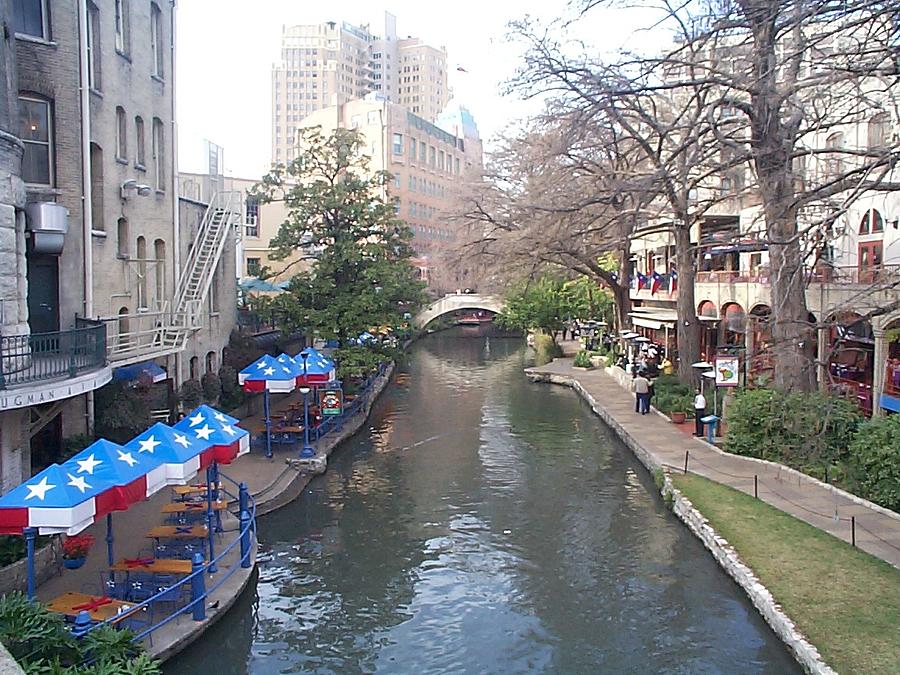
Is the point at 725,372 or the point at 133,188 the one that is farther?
the point at 725,372

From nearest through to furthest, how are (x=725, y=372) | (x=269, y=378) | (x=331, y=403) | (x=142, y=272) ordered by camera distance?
(x=269, y=378) → (x=142, y=272) → (x=725, y=372) → (x=331, y=403)

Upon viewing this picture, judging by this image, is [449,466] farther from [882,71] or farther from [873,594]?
[882,71]

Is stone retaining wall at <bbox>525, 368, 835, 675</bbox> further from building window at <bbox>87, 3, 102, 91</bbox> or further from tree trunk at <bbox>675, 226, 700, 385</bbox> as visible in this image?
building window at <bbox>87, 3, 102, 91</bbox>

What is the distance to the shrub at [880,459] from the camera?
1734 cm

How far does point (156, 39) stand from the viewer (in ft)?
88.7

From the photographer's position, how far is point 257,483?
2189 centimetres

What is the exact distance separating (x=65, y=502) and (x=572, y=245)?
29.8 meters

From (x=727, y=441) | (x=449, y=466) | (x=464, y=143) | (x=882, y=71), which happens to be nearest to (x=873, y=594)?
(x=882, y=71)

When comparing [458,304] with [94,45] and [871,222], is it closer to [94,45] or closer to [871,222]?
[871,222]

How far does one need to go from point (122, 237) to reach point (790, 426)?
19162mm

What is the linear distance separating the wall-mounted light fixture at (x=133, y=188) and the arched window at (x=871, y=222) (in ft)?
75.3

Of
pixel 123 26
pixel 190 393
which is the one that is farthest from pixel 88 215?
pixel 190 393

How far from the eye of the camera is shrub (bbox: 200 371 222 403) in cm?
2828

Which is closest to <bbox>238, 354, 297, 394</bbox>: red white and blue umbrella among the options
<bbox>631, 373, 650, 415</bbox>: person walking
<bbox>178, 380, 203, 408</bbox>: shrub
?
<bbox>178, 380, 203, 408</bbox>: shrub
